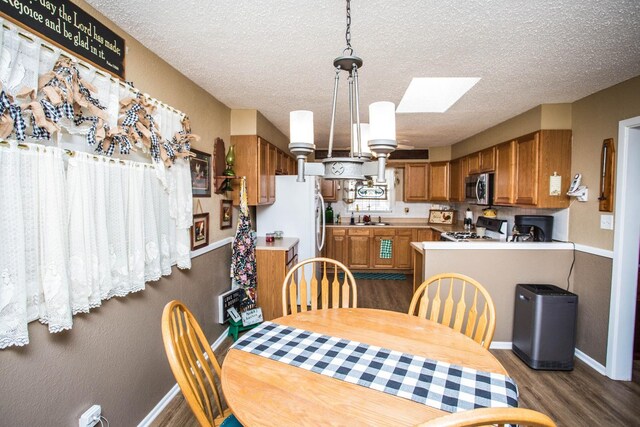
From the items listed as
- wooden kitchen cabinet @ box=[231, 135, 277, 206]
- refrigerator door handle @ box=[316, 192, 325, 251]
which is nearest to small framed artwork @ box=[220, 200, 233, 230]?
wooden kitchen cabinet @ box=[231, 135, 277, 206]

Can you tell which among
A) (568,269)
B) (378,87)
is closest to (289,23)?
(378,87)

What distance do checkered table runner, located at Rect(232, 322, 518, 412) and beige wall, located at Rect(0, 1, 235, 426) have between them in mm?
757

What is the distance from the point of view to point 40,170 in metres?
1.22

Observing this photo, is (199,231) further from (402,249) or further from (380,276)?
(402,249)

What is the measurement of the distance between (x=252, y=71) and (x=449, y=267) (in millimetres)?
2403

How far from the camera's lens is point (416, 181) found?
227 inches

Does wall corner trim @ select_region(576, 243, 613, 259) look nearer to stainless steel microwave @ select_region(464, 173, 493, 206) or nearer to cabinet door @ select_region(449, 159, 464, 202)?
stainless steel microwave @ select_region(464, 173, 493, 206)

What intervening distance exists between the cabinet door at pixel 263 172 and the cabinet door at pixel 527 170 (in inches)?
104

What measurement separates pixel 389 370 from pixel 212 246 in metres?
2.06

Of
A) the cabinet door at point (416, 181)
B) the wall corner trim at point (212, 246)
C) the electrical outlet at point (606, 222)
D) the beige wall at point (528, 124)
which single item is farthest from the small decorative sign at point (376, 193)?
the electrical outlet at point (606, 222)

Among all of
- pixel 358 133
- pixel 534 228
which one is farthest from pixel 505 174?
pixel 358 133

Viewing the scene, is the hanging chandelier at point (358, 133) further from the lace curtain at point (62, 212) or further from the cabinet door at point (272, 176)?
the cabinet door at point (272, 176)

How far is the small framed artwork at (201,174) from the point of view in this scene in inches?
99.3

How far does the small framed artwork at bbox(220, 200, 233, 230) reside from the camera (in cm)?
308
